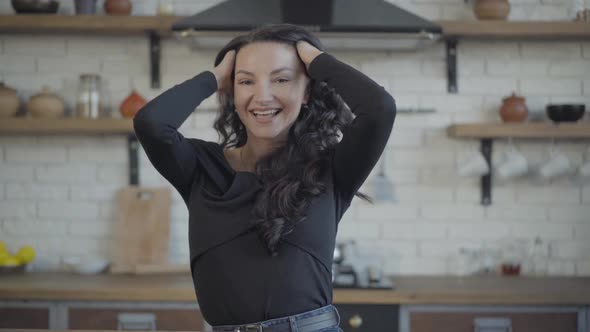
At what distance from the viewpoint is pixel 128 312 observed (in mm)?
2715

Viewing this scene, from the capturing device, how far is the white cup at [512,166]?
9.94 feet

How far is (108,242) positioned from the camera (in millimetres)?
3252

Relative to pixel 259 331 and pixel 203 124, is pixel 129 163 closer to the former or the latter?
pixel 203 124

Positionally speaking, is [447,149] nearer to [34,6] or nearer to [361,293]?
[361,293]

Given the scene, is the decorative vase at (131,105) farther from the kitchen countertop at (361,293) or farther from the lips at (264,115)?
the lips at (264,115)

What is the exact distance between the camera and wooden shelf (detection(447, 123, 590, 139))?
2959 millimetres

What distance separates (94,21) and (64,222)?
3.14 feet

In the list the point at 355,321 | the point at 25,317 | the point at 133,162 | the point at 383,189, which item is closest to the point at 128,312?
the point at 25,317

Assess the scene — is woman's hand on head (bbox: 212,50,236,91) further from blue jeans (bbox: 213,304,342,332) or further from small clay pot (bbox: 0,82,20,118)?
small clay pot (bbox: 0,82,20,118)

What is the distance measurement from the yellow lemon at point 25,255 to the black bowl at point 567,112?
2392 millimetres

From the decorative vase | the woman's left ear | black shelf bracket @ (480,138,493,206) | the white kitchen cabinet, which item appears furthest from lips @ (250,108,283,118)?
black shelf bracket @ (480,138,493,206)

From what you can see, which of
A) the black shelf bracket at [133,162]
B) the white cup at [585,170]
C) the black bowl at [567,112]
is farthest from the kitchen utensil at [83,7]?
the white cup at [585,170]

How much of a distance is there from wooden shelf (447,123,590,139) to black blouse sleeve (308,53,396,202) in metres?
1.62

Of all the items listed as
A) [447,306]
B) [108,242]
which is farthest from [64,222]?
[447,306]
